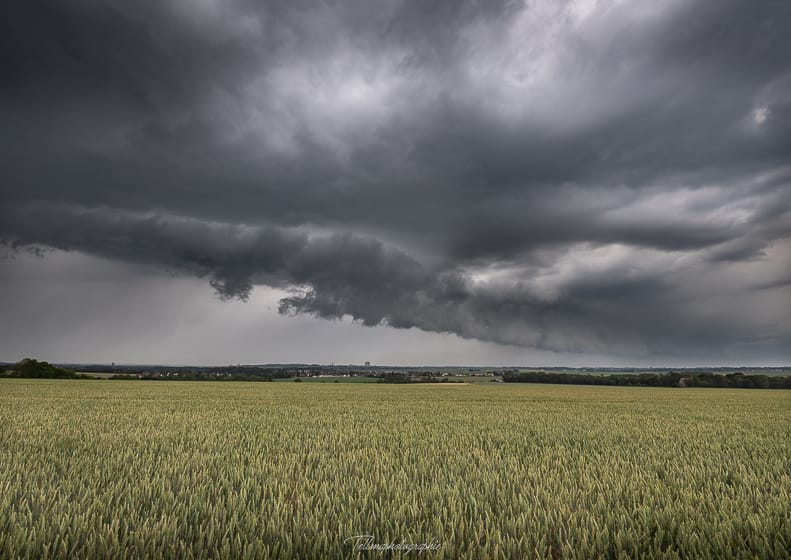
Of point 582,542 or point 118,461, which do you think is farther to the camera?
point 118,461

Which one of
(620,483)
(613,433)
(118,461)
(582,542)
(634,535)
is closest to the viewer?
(582,542)

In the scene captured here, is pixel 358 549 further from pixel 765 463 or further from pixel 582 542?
pixel 765 463

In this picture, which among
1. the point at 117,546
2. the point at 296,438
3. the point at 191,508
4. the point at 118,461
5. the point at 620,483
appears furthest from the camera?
the point at 296,438

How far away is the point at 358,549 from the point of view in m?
3.74

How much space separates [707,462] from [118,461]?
1118cm

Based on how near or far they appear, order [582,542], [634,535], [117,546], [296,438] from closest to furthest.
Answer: [117,546] → [582,542] → [634,535] → [296,438]

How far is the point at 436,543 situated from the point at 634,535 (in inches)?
82.6

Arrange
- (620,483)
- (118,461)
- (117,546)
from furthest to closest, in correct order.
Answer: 1. (118,461)
2. (620,483)
3. (117,546)

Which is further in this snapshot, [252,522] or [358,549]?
[252,522]

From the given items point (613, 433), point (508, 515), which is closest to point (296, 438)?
point (508, 515)

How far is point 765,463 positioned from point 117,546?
36.1ft

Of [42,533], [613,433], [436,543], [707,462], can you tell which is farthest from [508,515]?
[613,433]

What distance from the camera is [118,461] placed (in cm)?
764

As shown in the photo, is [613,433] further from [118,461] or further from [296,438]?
[118,461]
